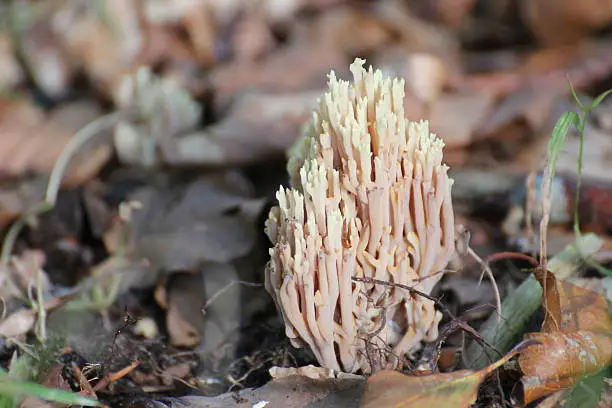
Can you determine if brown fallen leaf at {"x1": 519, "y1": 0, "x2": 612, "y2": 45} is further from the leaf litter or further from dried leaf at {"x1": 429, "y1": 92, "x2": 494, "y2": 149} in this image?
dried leaf at {"x1": 429, "y1": 92, "x2": 494, "y2": 149}

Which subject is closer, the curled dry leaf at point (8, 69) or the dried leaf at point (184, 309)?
the dried leaf at point (184, 309)

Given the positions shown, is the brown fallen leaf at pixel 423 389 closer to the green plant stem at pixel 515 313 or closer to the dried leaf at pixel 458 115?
the green plant stem at pixel 515 313

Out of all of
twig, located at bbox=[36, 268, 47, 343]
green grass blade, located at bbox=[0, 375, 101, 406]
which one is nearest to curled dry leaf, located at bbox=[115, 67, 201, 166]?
twig, located at bbox=[36, 268, 47, 343]

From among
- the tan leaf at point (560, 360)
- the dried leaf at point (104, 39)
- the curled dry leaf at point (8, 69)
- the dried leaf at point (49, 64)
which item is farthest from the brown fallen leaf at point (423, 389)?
the curled dry leaf at point (8, 69)

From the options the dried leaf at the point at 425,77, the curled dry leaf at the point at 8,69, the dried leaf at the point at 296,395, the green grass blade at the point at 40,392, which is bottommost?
the dried leaf at the point at 296,395

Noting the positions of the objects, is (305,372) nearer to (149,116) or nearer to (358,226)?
(358,226)

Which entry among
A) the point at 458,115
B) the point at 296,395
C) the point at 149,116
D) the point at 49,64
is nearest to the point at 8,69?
the point at 49,64

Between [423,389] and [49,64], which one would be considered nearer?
[423,389]
